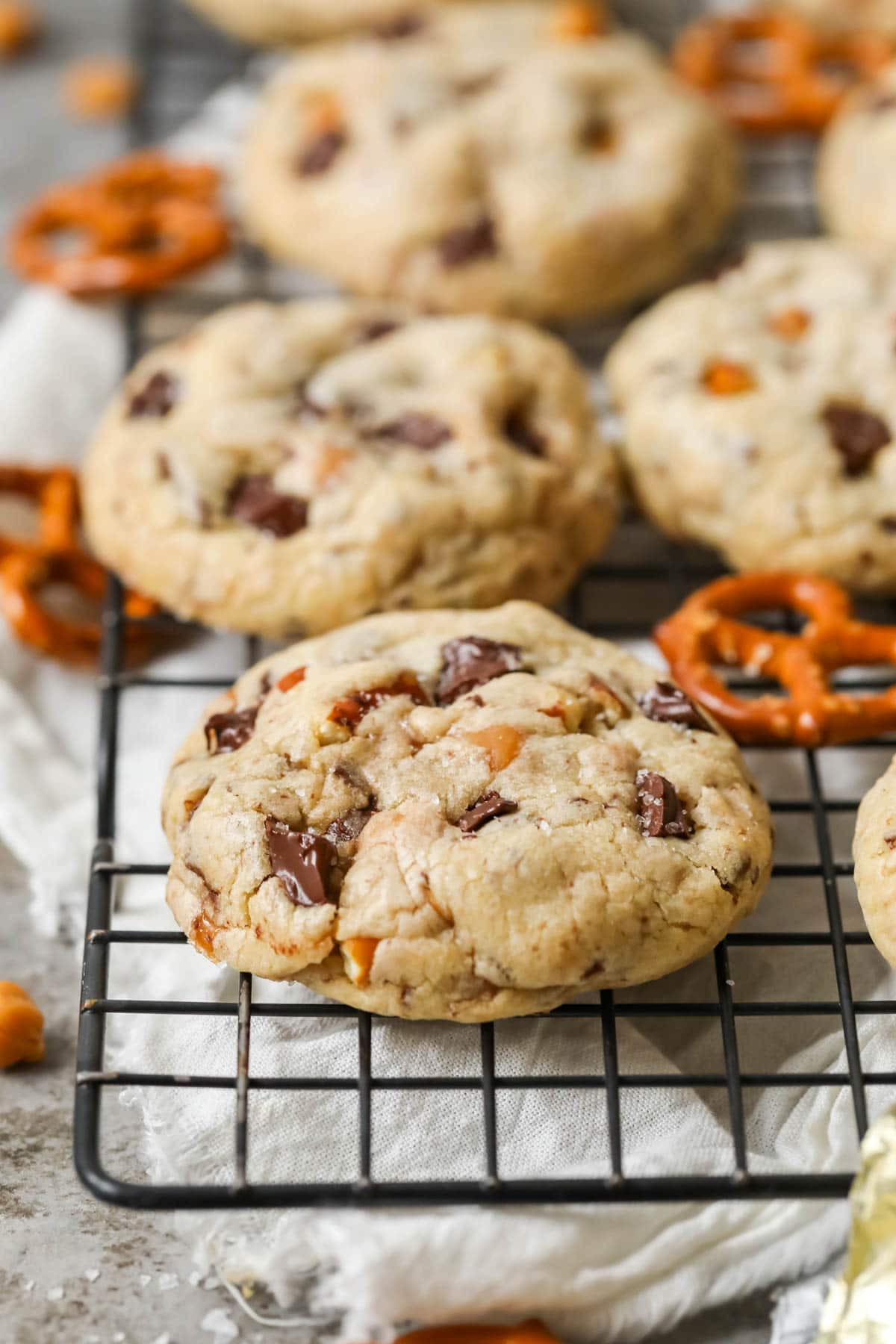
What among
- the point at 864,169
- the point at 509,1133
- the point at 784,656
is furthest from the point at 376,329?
the point at 509,1133

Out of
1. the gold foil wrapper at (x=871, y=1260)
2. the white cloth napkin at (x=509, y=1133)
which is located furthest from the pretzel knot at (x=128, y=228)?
the gold foil wrapper at (x=871, y=1260)

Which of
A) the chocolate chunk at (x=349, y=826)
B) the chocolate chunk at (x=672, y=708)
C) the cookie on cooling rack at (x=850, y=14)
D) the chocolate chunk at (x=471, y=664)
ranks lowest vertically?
the chocolate chunk at (x=672, y=708)

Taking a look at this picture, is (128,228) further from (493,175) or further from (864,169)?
(864,169)

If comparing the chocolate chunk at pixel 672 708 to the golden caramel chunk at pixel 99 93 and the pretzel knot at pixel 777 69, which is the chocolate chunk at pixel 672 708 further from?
the golden caramel chunk at pixel 99 93

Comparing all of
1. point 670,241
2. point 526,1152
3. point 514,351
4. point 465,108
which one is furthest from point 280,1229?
point 465,108

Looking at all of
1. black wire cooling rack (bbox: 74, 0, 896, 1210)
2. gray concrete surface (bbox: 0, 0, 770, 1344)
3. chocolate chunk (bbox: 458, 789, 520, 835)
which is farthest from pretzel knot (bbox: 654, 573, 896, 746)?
gray concrete surface (bbox: 0, 0, 770, 1344)

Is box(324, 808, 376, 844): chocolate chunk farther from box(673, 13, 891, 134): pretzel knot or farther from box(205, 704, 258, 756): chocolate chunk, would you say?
box(673, 13, 891, 134): pretzel knot
